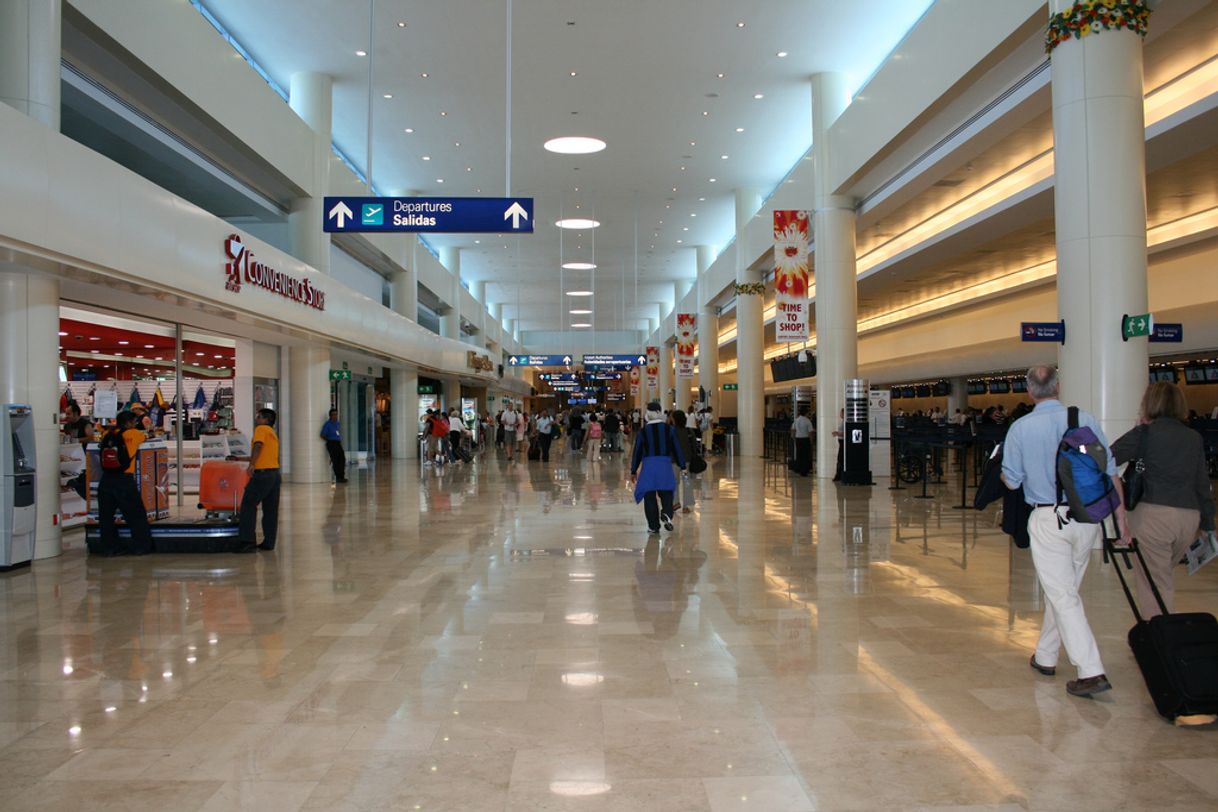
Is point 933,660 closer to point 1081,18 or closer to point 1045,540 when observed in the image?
point 1045,540

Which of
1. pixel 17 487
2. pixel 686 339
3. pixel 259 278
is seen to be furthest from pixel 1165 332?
pixel 686 339

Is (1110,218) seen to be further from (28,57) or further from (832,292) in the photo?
(28,57)

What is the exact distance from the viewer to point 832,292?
59.3 feet

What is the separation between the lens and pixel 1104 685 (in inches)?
171

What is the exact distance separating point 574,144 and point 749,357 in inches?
380

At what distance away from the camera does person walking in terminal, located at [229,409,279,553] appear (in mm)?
9008

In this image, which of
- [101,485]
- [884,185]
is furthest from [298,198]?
[884,185]

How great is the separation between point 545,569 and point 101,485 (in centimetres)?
483

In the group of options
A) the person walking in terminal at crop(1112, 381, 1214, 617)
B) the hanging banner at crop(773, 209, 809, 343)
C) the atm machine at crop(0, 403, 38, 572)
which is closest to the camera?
the person walking in terminal at crop(1112, 381, 1214, 617)

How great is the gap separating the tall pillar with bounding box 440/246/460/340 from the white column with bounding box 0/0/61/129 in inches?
1019

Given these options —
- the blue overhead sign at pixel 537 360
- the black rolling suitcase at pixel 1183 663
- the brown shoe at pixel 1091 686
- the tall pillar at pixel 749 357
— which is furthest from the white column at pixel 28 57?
the blue overhead sign at pixel 537 360

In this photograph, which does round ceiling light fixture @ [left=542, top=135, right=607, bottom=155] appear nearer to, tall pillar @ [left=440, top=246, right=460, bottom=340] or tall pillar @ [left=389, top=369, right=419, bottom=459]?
tall pillar @ [left=389, top=369, right=419, bottom=459]

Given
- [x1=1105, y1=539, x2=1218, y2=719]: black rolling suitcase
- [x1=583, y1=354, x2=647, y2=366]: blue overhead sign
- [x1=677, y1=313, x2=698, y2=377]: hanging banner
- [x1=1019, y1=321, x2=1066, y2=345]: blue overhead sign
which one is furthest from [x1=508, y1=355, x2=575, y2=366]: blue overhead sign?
[x1=1105, y1=539, x2=1218, y2=719]: black rolling suitcase

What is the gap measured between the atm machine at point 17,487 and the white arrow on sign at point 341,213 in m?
5.01
